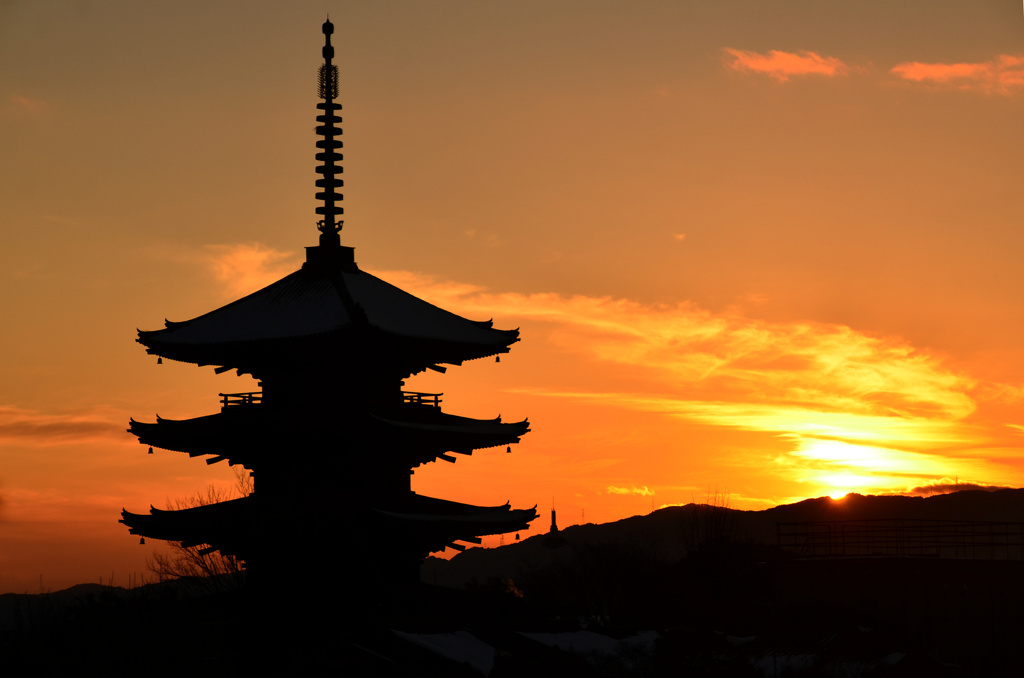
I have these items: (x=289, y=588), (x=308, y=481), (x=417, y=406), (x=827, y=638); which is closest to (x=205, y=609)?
(x=289, y=588)

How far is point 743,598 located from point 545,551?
100 metres

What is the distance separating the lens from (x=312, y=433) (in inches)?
1163

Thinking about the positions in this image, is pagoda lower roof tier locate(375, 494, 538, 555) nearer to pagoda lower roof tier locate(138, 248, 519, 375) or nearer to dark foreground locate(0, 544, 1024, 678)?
dark foreground locate(0, 544, 1024, 678)

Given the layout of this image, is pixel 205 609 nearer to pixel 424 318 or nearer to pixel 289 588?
pixel 289 588

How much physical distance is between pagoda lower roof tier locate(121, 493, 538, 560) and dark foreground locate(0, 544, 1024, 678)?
1.41 metres

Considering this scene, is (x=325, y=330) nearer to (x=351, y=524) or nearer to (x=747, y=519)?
(x=351, y=524)

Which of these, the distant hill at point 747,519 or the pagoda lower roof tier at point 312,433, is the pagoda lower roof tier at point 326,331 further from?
the distant hill at point 747,519

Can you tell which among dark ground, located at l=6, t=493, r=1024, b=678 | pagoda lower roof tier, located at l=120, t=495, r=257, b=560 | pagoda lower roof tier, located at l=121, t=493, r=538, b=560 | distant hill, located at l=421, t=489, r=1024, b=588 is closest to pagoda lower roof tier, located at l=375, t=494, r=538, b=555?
pagoda lower roof tier, located at l=121, t=493, r=538, b=560

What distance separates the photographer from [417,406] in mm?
31609

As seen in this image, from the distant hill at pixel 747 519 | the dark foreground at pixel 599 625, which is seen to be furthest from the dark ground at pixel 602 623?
the distant hill at pixel 747 519

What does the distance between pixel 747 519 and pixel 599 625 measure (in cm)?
11991

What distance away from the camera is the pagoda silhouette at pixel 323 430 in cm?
2948

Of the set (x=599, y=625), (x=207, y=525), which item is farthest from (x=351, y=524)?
(x=599, y=625)

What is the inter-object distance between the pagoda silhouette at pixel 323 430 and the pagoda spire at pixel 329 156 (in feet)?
0.94
